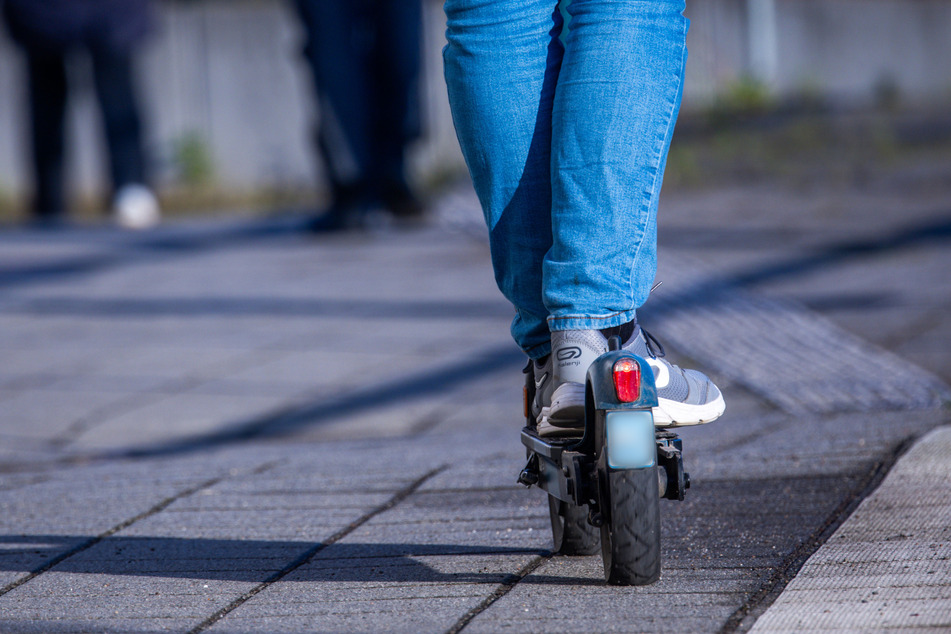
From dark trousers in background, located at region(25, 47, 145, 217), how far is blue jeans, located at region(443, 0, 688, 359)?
25.0 feet

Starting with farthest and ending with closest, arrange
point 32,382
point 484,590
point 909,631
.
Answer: point 32,382 → point 484,590 → point 909,631

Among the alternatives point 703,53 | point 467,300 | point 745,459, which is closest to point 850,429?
point 745,459

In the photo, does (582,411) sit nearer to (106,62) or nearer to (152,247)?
(152,247)

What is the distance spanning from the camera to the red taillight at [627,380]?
1.60 metres

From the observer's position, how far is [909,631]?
1.51 m

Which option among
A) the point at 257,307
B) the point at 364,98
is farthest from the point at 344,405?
the point at 364,98

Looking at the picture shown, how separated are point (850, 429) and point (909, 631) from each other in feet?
4.86

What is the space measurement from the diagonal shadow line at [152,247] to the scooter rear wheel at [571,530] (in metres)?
5.05

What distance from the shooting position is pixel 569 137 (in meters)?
1.72

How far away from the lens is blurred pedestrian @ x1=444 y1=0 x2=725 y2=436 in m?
1.71

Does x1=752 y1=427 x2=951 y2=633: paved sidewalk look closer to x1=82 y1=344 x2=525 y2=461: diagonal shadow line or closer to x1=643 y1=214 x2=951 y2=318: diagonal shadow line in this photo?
x1=82 y1=344 x2=525 y2=461: diagonal shadow line

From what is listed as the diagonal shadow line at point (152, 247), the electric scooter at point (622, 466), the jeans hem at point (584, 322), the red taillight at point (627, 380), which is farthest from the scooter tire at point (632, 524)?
the diagonal shadow line at point (152, 247)

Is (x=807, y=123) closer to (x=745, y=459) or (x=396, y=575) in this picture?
(x=745, y=459)

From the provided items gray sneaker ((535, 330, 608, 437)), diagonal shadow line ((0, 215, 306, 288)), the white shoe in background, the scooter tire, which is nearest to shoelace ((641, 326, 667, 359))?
gray sneaker ((535, 330, 608, 437))
